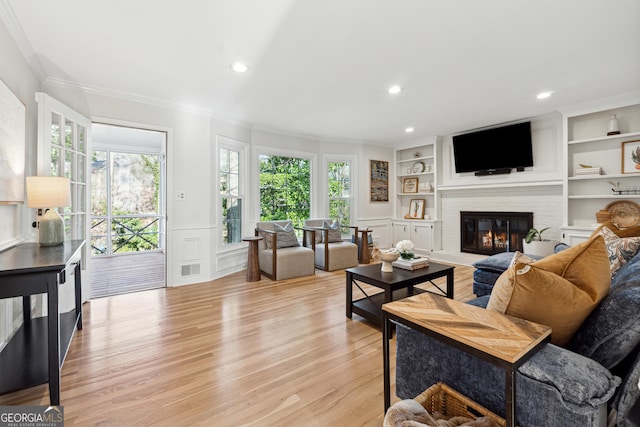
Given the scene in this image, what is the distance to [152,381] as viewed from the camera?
187 cm

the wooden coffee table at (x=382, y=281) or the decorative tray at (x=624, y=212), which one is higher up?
the decorative tray at (x=624, y=212)

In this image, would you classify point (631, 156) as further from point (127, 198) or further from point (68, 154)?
point (127, 198)

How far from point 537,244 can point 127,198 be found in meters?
8.01

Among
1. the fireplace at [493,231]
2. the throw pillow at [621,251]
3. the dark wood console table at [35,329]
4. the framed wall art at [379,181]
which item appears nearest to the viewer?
the dark wood console table at [35,329]

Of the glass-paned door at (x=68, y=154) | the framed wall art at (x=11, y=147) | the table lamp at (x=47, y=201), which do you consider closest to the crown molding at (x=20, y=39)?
the glass-paned door at (x=68, y=154)

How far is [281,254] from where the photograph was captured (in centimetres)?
427

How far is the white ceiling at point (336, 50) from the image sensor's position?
2006 mm

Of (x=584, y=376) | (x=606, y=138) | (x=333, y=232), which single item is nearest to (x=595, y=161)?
(x=606, y=138)

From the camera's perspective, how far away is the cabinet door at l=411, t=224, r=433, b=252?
589cm

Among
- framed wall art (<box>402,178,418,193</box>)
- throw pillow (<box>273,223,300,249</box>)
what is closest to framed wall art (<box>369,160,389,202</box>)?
framed wall art (<box>402,178,418,193</box>)

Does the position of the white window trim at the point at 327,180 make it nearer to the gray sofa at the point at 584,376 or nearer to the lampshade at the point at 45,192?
the lampshade at the point at 45,192

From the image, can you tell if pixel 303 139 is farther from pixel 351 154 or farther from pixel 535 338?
pixel 535 338

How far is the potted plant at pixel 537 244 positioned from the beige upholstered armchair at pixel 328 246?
8.60 feet

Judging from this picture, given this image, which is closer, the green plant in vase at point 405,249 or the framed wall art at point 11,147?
the framed wall art at point 11,147
